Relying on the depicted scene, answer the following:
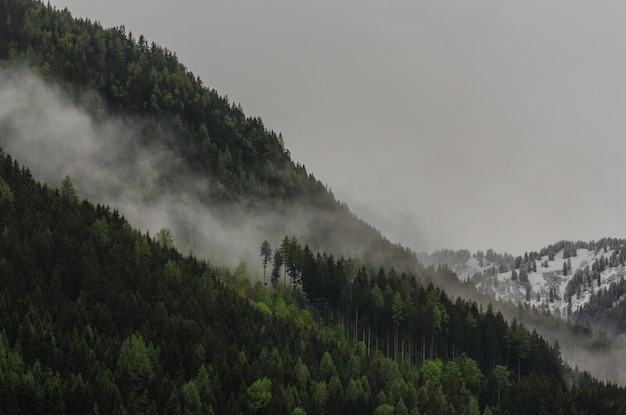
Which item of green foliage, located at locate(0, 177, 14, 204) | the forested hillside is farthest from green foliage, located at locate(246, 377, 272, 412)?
green foliage, located at locate(0, 177, 14, 204)

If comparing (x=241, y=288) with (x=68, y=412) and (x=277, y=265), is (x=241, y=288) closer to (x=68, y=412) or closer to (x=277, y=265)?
(x=277, y=265)

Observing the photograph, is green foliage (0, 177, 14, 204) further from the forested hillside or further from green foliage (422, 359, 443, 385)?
green foliage (422, 359, 443, 385)

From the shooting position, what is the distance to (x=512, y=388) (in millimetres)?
145125

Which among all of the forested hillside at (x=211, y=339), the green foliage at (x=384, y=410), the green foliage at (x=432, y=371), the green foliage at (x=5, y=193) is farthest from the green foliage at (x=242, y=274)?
the green foliage at (x=384, y=410)

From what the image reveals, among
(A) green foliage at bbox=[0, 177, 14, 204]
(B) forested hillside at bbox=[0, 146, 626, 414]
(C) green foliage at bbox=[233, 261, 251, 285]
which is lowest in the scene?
(B) forested hillside at bbox=[0, 146, 626, 414]

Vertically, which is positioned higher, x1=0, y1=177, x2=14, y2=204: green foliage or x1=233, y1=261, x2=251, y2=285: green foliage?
x1=0, y1=177, x2=14, y2=204: green foliage

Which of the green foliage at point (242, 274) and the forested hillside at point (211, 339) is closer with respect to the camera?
the forested hillside at point (211, 339)

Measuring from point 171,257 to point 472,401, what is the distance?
6644 centimetres

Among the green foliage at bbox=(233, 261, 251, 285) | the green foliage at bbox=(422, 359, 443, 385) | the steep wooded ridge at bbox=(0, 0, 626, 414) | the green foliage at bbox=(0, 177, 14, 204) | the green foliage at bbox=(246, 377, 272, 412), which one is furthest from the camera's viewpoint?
the green foliage at bbox=(233, 261, 251, 285)

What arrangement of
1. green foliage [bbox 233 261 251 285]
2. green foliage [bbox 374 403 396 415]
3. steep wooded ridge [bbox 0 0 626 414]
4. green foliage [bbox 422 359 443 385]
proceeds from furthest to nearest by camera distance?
green foliage [bbox 233 261 251 285]
green foliage [bbox 422 359 443 385]
green foliage [bbox 374 403 396 415]
steep wooded ridge [bbox 0 0 626 414]

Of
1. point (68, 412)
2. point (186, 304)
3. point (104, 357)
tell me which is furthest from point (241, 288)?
point (68, 412)

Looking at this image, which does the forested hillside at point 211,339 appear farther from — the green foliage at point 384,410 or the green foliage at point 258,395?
the green foliage at point 384,410

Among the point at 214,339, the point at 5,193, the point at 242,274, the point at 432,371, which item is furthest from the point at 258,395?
the point at 242,274

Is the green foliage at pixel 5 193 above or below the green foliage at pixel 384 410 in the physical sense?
above
